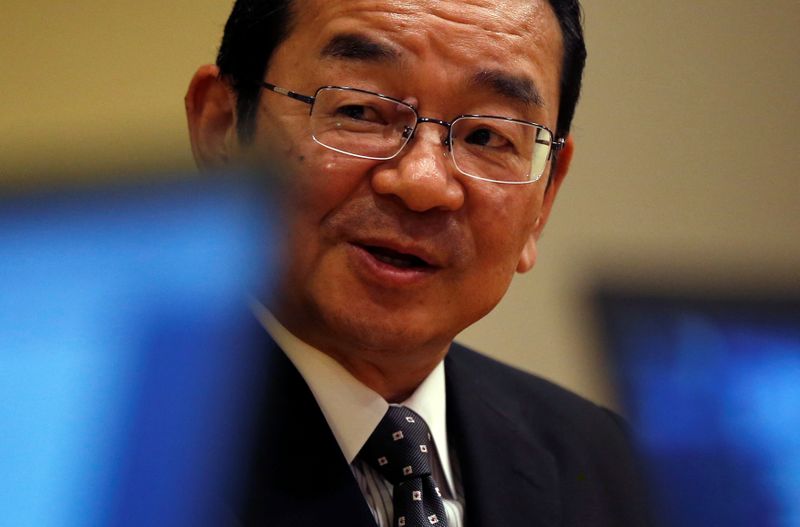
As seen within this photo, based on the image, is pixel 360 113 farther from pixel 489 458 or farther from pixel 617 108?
pixel 617 108

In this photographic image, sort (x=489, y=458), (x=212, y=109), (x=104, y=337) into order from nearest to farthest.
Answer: (x=104, y=337)
(x=212, y=109)
(x=489, y=458)

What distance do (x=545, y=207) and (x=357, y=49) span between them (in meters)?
0.48

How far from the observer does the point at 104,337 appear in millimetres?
404

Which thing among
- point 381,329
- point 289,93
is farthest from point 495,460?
point 289,93

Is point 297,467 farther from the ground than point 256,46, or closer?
closer

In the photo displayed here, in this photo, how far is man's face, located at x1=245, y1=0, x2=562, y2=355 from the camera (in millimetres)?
1190

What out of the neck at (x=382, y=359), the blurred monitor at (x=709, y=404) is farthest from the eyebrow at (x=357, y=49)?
the blurred monitor at (x=709, y=404)

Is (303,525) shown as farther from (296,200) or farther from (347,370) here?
(296,200)

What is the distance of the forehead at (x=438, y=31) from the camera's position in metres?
1.22

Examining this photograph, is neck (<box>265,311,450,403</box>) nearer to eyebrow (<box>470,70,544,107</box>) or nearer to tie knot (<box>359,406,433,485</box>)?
tie knot (<box>359,406,433,485</box>)

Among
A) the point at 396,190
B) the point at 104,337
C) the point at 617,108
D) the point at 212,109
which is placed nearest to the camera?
the point at 104,337

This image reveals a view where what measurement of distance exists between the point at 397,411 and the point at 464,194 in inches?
12.9

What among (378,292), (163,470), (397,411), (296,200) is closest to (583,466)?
(397,411)

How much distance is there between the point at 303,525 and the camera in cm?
113
